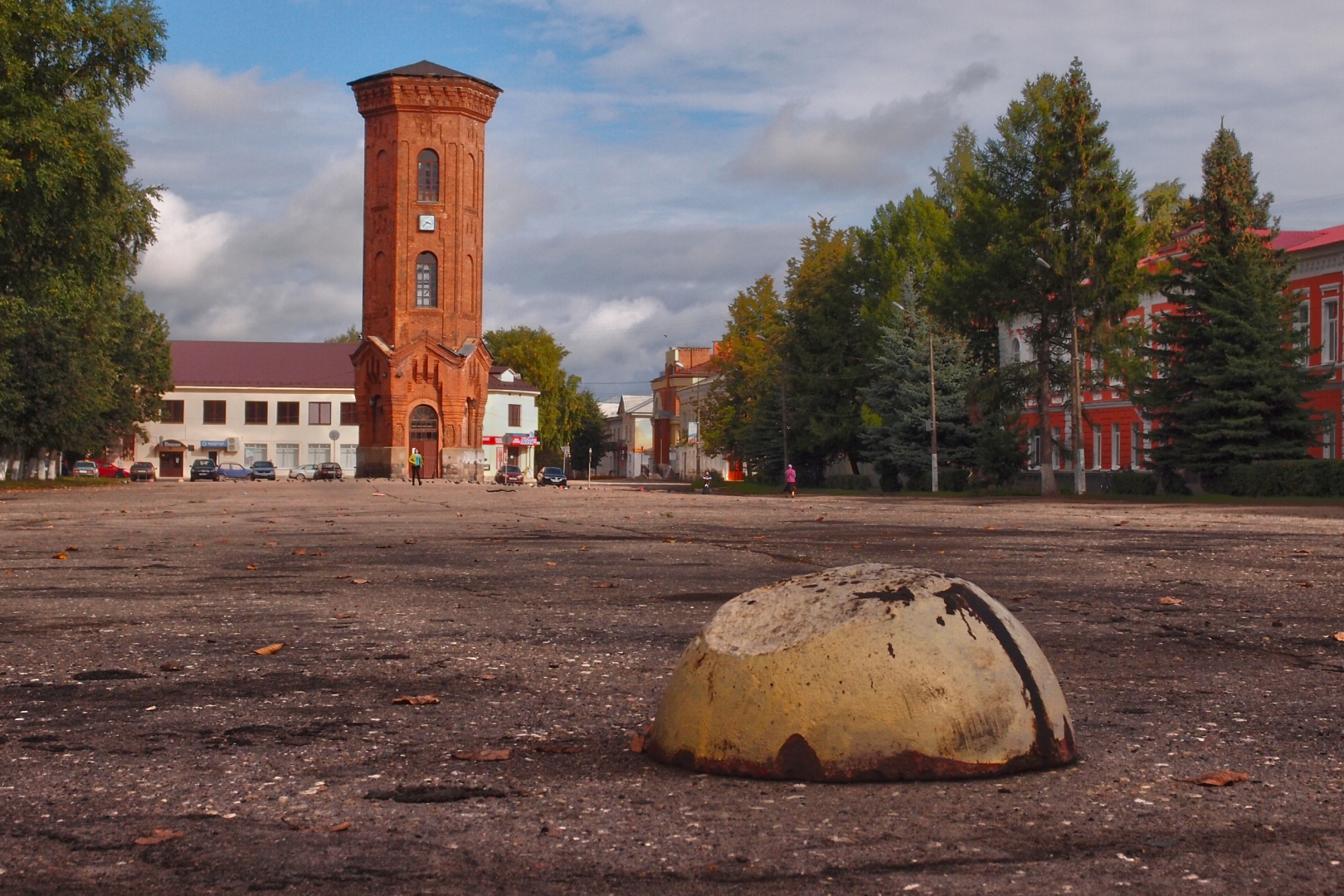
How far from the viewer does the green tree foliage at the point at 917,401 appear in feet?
178

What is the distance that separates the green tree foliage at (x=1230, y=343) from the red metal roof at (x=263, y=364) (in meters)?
71.9

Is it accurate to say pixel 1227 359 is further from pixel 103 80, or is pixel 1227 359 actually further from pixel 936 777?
pixel 936 777

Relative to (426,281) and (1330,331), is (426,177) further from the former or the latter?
(1330,331)

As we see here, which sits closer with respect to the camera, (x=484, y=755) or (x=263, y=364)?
(x=484, y=755)

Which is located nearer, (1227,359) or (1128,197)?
(1227,359)

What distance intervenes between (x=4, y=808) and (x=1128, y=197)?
4604cm

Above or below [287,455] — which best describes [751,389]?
above

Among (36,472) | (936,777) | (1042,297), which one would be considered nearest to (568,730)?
(936,777)

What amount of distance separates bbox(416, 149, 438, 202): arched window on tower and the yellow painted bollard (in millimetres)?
80547

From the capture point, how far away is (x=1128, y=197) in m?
45.6

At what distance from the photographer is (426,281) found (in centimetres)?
8338

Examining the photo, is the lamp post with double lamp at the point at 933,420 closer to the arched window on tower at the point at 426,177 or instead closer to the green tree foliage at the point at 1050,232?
the green tree foliage at the point at 1050,232

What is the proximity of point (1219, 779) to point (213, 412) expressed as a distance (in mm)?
104401

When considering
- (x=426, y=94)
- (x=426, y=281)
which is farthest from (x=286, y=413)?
(x=426, y=94)
